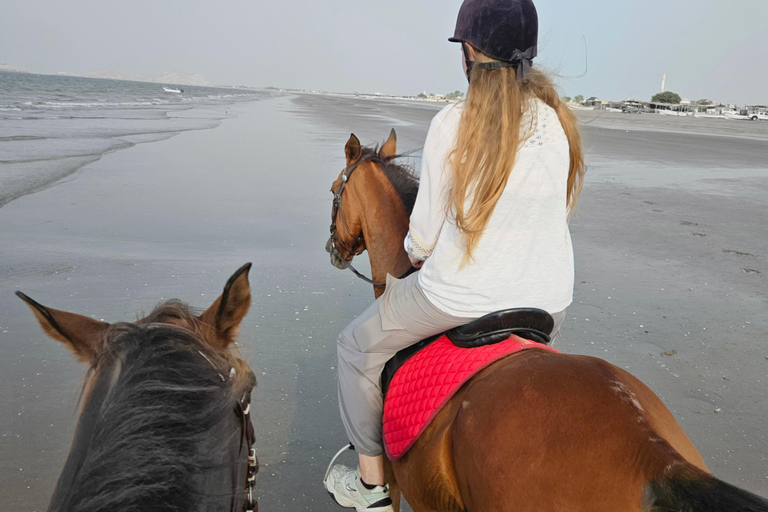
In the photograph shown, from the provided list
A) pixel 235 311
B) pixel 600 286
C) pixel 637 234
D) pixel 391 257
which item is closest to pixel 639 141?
pixel 637 234

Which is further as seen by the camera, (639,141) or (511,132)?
(639,141)

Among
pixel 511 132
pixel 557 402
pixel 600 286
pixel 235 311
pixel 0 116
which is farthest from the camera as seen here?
pixel 0 116

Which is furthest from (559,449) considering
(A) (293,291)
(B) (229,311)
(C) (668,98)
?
(C) (668,98)

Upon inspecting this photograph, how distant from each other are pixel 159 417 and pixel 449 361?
1.01 meters

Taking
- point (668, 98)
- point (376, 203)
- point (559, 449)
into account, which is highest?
point (668, 98)

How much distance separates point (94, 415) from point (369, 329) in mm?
1144

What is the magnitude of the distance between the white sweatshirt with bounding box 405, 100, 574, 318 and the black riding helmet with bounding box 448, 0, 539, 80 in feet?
0.60

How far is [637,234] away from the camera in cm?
798

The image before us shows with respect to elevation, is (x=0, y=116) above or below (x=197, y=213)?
above

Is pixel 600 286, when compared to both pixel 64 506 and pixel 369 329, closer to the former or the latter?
pixel 369 329

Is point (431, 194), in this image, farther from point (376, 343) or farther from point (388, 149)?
point (388, 149)

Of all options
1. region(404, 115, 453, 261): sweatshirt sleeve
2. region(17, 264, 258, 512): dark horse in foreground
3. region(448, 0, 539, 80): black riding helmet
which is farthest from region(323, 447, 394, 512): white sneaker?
region(448, 0, 539, 80): black riding helmet

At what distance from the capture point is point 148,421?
3.67 feet

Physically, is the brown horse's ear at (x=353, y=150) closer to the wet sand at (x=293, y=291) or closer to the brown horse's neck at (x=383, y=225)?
the brown horse's neck at (x=383, y=225)
